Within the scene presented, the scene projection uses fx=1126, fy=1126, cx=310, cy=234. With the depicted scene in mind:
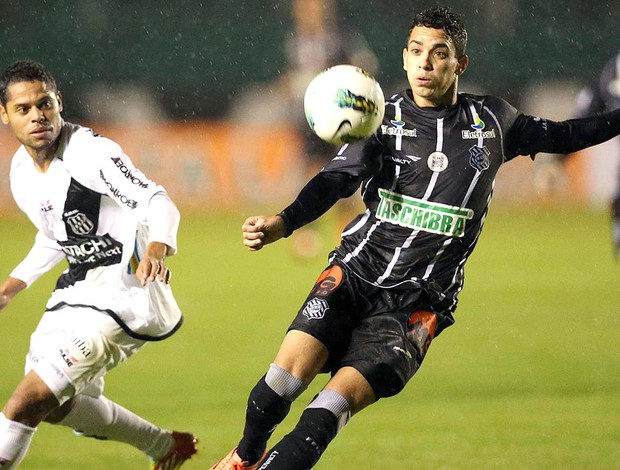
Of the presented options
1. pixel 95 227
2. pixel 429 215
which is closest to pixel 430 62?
pixel 429 215

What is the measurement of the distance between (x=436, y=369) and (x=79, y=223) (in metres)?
3.63

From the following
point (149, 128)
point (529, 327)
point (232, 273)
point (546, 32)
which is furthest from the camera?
point (546, 32)

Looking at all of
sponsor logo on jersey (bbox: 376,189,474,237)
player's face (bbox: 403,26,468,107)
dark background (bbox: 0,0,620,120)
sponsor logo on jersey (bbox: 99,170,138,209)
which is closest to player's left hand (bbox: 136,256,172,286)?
sponsor logo on jersey (bbox: 99,170,138,209)

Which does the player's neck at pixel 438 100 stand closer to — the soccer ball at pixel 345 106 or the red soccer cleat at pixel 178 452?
the soccer ball at pixel 345 106

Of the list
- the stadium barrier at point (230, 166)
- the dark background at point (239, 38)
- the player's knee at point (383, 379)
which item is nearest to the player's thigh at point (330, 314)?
the player's knee at point (383, 379)

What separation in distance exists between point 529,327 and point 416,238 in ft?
16.5

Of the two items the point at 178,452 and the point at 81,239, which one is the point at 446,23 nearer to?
the point at 81,239

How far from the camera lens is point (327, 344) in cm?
422

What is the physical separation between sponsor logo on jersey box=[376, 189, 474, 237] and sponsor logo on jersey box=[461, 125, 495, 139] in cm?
28

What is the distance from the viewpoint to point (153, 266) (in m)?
4.19

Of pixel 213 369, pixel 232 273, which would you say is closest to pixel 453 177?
pixel 213 369

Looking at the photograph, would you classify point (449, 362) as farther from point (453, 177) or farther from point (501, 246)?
point (501, 246)

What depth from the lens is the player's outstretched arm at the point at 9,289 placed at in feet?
16.5

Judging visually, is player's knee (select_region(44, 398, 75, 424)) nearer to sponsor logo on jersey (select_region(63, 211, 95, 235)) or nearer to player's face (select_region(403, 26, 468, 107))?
sponsor logo on jersey (select_region(63, 211, 95, 235))
